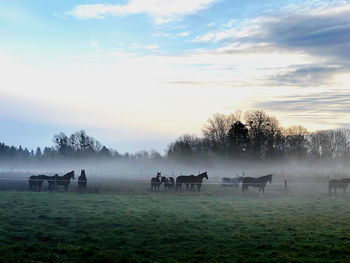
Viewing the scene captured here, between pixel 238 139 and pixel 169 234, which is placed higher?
pixel 238 139

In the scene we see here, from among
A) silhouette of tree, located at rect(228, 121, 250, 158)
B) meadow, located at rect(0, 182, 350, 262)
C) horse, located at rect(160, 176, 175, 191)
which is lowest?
meadow, located at rect(0, 182, 350, 262)

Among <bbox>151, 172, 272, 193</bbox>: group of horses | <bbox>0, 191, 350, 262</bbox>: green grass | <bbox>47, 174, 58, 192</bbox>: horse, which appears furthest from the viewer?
<bbox>151, 172, 272, 193</bbox>: group of horses

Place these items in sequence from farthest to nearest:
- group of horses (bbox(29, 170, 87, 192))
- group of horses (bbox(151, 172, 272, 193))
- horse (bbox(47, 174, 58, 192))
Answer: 1. group of horses (bbox(151, 172, 272, 193))
2. horse (bbox(47, 174, 58, 192))
3. group of horses (bbox(29, 170, 87, 192))

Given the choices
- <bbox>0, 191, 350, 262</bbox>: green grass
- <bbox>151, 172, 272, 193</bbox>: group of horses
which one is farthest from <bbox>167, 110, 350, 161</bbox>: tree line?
<bbox>0, 191, 350, 262</bbox>: green grass

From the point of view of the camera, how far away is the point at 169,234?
13039 mm

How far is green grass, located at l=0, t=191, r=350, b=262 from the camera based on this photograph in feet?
33.6

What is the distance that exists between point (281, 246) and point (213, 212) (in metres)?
7.64

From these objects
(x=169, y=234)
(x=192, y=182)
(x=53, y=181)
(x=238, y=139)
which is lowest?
(x=169, y=234)

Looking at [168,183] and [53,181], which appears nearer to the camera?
[53,181]

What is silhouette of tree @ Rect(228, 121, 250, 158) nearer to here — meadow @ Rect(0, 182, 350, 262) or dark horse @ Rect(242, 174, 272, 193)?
A: dark horse @ Rect(242, 174, 272, 193)

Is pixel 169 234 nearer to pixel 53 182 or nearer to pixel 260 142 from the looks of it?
pixel 53 182

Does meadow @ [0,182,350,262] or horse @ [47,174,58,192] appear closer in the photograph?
meadow @ [0,182,350,262]

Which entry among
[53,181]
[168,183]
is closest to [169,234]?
[53,181]

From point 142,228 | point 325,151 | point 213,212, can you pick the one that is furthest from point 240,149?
point 142,228
